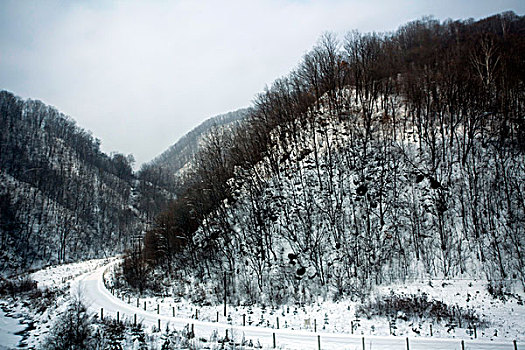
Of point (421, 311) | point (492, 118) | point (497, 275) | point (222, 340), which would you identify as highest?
point (492, 118)

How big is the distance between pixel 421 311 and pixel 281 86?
33.3 m

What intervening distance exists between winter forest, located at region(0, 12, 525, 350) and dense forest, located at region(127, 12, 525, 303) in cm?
18

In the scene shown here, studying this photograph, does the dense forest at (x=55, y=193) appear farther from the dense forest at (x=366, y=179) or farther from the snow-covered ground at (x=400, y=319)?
the snow-covered ground at (x=400, y=319)

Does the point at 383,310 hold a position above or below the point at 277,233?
below

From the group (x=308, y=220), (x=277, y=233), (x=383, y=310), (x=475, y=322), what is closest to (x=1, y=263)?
(x=277, y=233)

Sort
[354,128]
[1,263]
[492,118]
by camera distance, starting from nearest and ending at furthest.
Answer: [492,118], [354,128], [1,263]

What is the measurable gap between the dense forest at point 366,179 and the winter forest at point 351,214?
0.59ft

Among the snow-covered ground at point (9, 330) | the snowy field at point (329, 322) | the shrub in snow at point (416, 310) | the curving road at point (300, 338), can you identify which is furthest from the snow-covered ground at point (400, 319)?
the snow-covered ground at point (9, 330)

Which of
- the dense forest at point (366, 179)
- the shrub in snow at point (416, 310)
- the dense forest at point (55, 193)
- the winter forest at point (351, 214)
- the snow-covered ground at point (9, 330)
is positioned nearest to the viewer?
the shrub in snow at point (416, 310)

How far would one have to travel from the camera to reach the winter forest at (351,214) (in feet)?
64.7

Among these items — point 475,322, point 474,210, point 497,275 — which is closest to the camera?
point 475,322

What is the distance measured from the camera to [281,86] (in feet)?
136

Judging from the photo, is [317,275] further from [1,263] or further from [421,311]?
[1,263]

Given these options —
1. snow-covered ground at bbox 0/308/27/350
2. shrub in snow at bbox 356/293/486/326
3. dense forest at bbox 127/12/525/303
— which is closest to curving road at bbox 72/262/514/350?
shrub in snow at bbox 356/293/486/326
